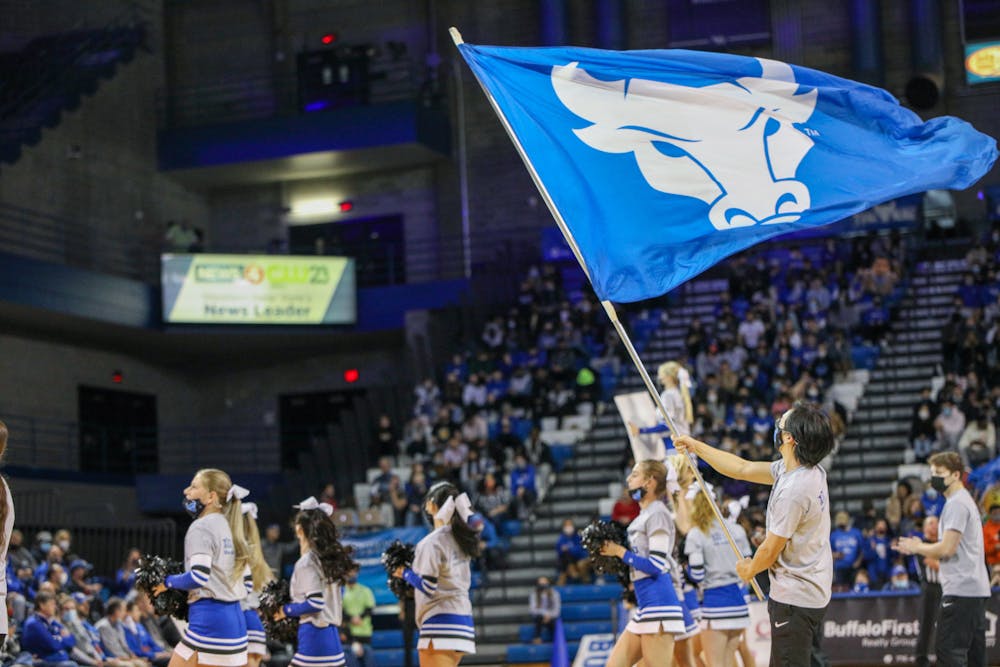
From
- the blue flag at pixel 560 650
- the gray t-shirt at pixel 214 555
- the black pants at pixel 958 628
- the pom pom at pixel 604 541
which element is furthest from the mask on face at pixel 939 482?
the blue flag at pixel 560 650

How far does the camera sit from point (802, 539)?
711 centimetres

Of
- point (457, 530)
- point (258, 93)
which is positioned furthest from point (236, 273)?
point (457, 530)

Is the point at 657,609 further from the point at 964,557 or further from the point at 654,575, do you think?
the point at 964,557

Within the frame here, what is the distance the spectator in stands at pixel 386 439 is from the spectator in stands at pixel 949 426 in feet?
29.6

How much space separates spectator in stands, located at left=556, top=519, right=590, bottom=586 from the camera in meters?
20.5

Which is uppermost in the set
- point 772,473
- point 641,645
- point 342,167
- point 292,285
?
point 342,167

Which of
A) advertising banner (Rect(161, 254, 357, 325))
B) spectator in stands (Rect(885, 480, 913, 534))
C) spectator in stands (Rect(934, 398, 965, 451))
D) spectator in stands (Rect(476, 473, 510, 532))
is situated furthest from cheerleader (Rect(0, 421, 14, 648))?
advertising banner (Rect(161, 254, 357, 325))

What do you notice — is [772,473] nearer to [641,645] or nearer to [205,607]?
[641,645]

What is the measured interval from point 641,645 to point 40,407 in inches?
780

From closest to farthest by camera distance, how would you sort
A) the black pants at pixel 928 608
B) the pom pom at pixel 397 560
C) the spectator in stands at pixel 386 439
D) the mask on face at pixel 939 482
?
the mask on face at pixel 939 482 < the pom pom at pixel 397 560 < the black pants at pixel 928 608 < the spectator in stands at pixel 386 439

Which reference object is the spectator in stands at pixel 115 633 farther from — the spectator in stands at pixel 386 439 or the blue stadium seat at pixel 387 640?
the spectator in stands at pixel 386 439

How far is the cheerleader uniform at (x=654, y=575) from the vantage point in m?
10.2

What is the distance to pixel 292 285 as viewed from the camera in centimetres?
2872

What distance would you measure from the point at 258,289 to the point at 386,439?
17.1 feet
